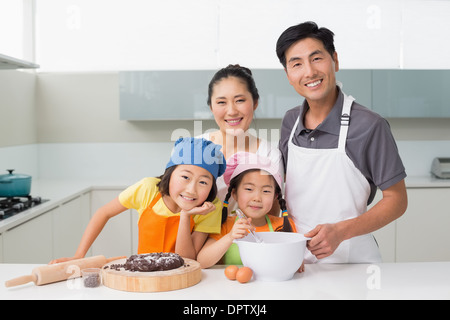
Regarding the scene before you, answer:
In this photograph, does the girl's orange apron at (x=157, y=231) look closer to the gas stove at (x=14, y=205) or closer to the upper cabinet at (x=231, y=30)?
the gas stove at (x=14, y=205)

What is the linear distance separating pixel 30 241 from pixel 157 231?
4.51ft

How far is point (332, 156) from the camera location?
6.03 ft

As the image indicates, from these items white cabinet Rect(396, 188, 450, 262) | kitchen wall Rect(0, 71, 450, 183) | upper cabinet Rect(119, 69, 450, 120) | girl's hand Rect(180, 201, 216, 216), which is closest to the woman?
girl's hand Rect(180, 201, 216, 216)

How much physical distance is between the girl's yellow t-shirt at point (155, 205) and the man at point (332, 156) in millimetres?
375

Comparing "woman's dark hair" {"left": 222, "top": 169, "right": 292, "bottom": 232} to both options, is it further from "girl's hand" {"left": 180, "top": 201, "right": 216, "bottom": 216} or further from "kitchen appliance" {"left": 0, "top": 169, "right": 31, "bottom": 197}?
"kitchen appliance" {"left": 0, "top": 169, "right": 31, "bottom": 197}

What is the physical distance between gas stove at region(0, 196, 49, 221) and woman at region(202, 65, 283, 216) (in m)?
1.33

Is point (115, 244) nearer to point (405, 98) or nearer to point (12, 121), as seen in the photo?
point (12, 121)

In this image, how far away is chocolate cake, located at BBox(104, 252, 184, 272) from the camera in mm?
1363

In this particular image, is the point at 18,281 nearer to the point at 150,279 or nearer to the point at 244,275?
the point at 150,279

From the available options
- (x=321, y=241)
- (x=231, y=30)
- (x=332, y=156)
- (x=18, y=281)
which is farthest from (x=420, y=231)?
(x=18, y=281)

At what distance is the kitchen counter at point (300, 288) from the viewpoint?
50.8 inches

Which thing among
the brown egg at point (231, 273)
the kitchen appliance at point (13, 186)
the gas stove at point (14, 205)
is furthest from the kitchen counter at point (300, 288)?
the kitchen appliance at point (13, 186)
